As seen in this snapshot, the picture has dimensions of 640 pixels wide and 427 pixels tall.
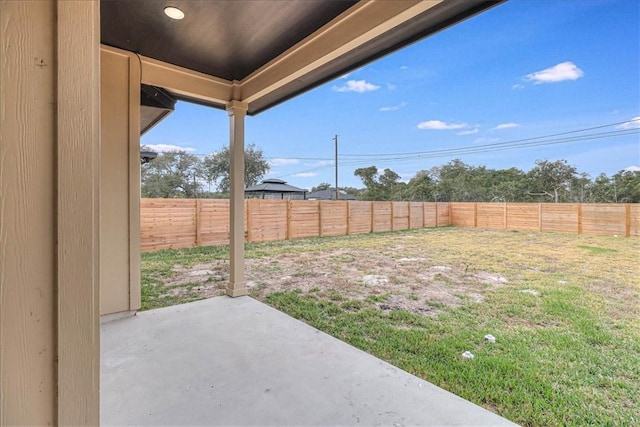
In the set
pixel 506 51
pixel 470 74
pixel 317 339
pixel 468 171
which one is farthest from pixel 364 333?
pixel 468 171

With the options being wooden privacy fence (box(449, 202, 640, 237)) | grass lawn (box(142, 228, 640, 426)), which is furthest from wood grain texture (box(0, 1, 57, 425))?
wooden privacy fence (box(449, 202, 640, 237))

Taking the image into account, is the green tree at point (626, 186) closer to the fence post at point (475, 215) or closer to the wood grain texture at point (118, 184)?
the fence post at point (475, 215)

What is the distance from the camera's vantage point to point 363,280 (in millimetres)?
4652

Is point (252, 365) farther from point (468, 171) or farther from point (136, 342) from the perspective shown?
point (468, 171)

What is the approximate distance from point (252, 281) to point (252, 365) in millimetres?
2502

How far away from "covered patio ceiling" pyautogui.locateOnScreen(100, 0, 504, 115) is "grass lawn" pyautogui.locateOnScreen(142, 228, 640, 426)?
241 cm

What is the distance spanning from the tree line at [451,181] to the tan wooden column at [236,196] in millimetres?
8173

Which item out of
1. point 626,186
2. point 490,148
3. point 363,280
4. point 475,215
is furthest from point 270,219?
point 490,148

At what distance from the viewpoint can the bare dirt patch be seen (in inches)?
150

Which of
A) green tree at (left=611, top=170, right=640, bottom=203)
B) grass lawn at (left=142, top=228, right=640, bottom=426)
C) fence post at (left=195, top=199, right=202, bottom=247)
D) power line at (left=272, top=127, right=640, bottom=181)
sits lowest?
grass lawn at (left=142, top=228, right=640, bottom=426)

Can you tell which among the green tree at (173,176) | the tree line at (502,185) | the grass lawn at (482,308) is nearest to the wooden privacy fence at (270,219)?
the grass lawn at (482,308)

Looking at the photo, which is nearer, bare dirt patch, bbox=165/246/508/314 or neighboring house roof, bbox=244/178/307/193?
bare dirt patch, bbox=165/246/508/314

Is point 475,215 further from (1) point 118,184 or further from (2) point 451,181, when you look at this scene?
(1) point 118,184

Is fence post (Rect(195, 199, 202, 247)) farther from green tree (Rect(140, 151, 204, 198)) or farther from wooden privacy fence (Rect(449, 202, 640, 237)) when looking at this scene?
wooden privacy fence (Rect(449, 202, 640, 237))
